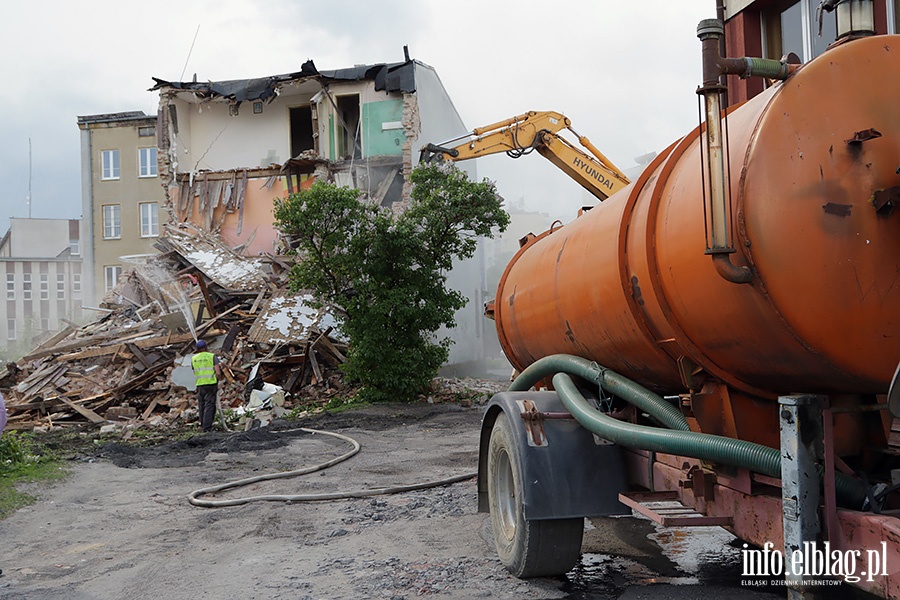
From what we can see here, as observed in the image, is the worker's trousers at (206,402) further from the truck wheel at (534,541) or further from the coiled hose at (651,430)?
the truck wheel at (534,541)

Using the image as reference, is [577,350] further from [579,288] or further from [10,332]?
[10,332]

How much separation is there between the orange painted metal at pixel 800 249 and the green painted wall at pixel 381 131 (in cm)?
2169

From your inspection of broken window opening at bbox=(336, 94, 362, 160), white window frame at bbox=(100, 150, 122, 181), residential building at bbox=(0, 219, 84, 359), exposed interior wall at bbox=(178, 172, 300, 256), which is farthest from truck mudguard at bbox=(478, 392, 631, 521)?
residential building at bbox=(0, 219, 84, 359)

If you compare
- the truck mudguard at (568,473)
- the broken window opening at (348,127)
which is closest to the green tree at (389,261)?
the broken window opening at (348,127)

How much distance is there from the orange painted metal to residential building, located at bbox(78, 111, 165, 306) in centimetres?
4176

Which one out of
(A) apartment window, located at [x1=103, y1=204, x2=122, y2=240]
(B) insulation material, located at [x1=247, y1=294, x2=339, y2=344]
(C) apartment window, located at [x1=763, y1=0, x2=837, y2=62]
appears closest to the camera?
(C) apartment window, located at [x1=763, y1=0, x2=837, y2=62]

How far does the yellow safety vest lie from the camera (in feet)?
48.6

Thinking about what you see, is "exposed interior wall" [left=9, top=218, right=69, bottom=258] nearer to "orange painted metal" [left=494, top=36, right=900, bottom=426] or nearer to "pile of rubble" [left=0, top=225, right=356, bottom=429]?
"pile of rubble" [left=0, top=225, right=356, bottom=429]

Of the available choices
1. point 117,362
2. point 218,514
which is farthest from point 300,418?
point 218,514

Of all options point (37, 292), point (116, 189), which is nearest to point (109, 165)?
point (116, 189)

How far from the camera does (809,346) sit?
3193mm

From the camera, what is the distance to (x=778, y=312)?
10.5 feet

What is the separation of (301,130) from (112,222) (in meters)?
18.7

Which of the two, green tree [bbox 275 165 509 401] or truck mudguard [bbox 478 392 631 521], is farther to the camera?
green tree [bbox 275 165 509 401]
